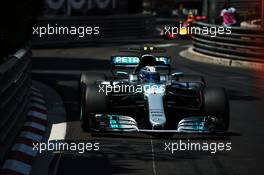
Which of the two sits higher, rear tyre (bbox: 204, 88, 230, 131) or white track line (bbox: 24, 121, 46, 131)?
rear tyre (bbox: 204, 88, 230, 131)

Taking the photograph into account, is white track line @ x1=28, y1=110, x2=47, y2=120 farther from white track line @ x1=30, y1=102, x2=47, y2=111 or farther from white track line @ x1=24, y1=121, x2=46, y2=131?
white track line @ x1=24, y1=121, x2=46, y2=131

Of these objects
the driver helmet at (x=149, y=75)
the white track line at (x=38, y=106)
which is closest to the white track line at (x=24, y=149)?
the driver helmet at (x=149, y=75)

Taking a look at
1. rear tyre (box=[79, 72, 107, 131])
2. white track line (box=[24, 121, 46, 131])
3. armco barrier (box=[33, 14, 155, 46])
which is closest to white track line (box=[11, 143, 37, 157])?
rear tyre (box=[79, 72, 107, 131])

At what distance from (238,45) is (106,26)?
15.8 m

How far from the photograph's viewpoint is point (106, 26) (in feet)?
133

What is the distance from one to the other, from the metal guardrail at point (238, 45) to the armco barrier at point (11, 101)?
13335 mm

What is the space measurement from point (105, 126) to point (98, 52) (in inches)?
790

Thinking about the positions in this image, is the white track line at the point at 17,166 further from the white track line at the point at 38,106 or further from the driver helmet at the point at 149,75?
the white track line at the point at 38,106

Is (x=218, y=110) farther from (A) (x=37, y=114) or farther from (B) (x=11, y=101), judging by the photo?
(A) (x=37, y=114)

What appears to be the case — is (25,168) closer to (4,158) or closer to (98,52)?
(4,158)

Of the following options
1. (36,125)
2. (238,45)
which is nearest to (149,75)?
(36,125)

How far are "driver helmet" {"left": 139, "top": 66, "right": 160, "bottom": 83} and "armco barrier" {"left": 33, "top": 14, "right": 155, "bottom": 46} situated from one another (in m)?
24.0

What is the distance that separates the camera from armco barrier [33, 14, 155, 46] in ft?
123

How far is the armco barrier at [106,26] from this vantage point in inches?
1474
